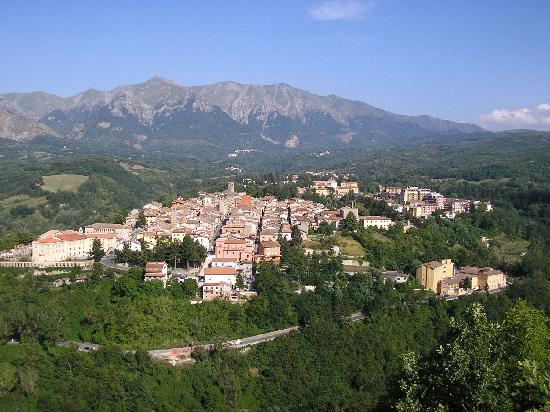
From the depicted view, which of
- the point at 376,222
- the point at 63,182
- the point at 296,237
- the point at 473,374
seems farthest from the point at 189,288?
the point at 63,182

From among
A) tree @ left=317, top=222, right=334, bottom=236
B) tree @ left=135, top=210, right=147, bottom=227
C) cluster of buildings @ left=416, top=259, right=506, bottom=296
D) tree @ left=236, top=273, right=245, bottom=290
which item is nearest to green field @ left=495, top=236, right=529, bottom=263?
cluster of buildings @ left=416, top=259, right=506, bottom=296

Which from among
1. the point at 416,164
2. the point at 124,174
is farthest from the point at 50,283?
the point at 416,164

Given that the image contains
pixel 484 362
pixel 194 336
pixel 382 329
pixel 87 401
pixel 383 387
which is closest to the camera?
pixel 484 362

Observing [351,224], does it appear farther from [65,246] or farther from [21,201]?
[21,201]

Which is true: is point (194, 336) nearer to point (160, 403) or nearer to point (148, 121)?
point (160, 403)

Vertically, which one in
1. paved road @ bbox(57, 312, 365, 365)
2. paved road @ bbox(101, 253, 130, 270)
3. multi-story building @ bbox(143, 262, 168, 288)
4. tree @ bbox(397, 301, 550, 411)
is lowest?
paved road @ bbox(57, 312, 365, 365)

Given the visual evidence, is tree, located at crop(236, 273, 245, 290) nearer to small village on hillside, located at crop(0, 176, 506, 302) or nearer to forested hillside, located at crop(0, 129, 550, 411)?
small village on hillside, located at crop(0, 176, 506, 302)
